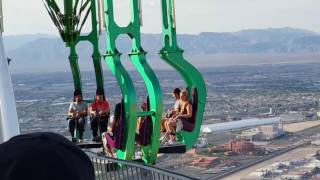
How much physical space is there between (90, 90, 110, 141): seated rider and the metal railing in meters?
2.51

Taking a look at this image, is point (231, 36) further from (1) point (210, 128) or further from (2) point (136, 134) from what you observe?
(2) point (136, 134)

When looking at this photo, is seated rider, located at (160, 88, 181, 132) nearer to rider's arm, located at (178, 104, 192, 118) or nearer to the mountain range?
rider's arm, located at (178, 104, 192, 118)

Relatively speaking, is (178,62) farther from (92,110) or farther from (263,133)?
(263,133)

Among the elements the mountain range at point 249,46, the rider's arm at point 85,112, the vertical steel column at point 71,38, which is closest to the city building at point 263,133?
the vertical steel column at point 71,38

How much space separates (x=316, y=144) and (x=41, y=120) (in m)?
22.3

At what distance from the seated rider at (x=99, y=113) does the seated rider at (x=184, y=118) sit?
847 mm

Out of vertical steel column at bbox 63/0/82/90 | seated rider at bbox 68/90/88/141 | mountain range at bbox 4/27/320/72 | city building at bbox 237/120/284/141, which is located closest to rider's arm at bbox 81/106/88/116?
seated rider at bbox 68/90/88/141

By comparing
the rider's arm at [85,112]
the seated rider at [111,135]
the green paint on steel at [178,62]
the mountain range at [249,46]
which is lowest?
the mountain range at [249,46]

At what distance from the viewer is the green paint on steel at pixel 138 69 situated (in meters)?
9.63

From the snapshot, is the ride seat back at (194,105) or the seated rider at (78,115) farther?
the seated rider at (78,115)

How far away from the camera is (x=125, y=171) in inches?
273

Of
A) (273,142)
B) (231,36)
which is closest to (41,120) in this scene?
(273,142)

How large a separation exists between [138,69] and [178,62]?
72cm

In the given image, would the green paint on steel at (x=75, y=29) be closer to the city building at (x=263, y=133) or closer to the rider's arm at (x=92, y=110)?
the rider's arm at (x=92, y=110)
